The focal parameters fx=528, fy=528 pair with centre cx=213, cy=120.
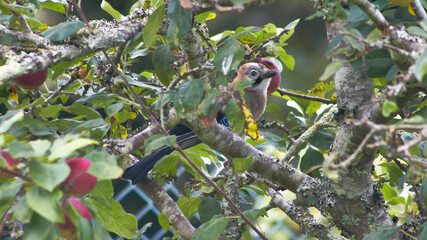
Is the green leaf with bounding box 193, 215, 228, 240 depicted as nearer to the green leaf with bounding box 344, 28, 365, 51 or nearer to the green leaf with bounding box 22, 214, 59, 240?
the green leaf with bounding box 22, 214, 59, 240

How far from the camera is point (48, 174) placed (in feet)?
2.99

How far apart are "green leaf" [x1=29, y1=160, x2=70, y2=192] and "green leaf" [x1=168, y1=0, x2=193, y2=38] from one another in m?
0.53

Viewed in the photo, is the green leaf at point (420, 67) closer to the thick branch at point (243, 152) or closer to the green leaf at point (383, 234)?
the green leaf at point (383, 234)

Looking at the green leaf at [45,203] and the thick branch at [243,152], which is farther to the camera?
the thick branch at [243,152]

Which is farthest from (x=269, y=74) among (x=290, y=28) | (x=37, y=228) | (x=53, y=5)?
(x=37, y=228)

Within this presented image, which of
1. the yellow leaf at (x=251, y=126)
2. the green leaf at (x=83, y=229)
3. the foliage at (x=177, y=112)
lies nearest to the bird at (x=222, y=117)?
the foliage at (x=177, y=112)

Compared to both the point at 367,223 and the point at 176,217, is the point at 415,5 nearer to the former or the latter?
the point at 367,223

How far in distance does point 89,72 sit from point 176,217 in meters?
0.62

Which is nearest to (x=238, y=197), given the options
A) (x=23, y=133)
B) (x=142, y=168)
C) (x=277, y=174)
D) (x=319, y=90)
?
(x=277, y=174)

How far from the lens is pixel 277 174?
1.86 m

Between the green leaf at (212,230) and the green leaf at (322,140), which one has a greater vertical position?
the green leaf at (212,230)

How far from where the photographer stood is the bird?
203cm

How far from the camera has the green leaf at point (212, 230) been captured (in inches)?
57.1

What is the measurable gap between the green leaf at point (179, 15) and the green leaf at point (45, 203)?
1.80 feet
